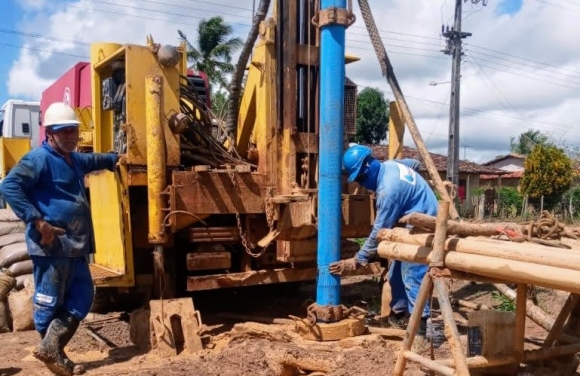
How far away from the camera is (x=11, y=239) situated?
885 cm

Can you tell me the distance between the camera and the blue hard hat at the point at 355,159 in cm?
489

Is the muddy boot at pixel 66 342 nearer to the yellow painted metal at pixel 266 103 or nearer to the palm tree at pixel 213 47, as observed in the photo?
the yellow painted metal at pixel 266 103

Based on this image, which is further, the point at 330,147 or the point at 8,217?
the point at 8,217

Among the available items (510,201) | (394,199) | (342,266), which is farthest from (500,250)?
(510,201)

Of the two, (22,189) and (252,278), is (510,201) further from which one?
(22,189)

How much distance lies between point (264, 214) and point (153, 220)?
1.01m

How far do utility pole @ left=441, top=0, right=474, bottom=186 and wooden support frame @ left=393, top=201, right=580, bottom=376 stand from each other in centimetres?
1873

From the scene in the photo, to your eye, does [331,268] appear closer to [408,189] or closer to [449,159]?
[408,189]

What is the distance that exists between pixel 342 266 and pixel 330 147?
923mm

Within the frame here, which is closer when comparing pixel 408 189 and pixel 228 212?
pixel 408 189

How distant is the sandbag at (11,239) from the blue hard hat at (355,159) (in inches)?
222

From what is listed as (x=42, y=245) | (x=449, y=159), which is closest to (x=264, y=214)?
(x=42, y=245)

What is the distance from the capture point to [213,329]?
5.41 metres

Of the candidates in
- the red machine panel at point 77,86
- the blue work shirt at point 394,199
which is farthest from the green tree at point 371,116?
the blue work shirt at point 394,199
